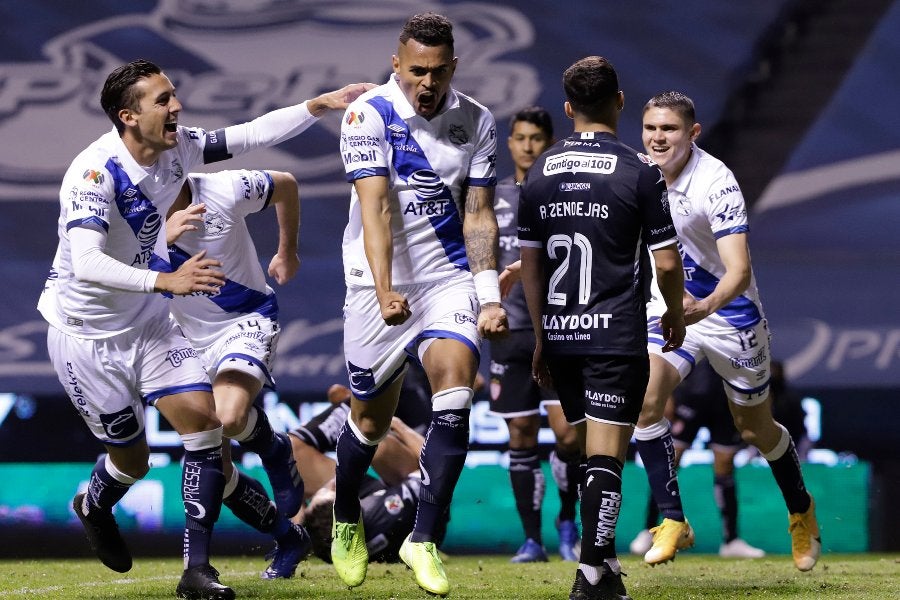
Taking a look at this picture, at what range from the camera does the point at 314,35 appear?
11.2 metres

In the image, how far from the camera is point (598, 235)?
18.0ft

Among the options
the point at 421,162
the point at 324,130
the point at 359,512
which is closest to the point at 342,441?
the point at 359,512

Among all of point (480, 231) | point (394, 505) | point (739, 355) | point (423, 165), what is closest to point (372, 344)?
point (480, 231)

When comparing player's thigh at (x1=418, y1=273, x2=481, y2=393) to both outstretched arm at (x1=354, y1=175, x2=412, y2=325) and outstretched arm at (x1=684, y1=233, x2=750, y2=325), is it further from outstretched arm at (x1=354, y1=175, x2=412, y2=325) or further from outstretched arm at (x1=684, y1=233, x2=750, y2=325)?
outstretched arm at (x1=684, y1=233, x2=750, y2=325)

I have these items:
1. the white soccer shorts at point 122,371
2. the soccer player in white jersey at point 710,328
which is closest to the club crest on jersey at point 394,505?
the soccer player in white jersey at point 710,328

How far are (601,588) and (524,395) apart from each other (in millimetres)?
3427

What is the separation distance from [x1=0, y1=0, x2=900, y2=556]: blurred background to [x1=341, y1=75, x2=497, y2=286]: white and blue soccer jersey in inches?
183

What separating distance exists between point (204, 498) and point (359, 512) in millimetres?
673

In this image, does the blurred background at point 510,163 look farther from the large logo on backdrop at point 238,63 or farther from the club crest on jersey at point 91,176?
the club crest on jersey at point 91,176

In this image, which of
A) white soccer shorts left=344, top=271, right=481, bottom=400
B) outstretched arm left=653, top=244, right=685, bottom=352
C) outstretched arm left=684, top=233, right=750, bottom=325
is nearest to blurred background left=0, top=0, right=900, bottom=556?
outstretched arm left=684, top=233, right=750, bottom=325

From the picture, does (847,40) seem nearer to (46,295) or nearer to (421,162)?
(421,162)

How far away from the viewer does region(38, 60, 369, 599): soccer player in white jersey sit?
5859 millimetres

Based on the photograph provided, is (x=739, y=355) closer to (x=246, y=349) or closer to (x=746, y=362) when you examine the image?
(x=746, y=362)

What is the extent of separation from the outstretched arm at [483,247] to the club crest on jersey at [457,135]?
0.65ft
